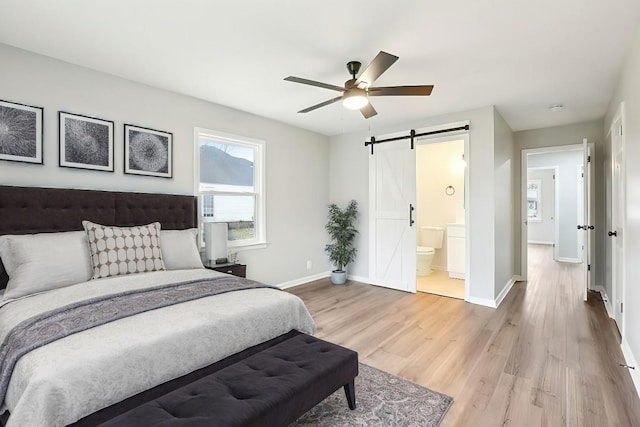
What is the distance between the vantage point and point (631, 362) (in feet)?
7.77

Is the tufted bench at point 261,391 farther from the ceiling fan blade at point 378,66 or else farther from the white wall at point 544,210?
the white wall at point 544,210

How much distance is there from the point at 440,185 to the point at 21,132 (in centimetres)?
607

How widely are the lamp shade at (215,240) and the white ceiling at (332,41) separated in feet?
5.08

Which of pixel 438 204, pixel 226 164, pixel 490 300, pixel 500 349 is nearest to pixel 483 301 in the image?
pixel 490 300

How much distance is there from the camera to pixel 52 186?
274 cm

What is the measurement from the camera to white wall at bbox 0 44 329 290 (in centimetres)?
265

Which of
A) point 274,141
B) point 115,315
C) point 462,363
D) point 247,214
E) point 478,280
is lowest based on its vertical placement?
point 462,363

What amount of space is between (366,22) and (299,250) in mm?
3578

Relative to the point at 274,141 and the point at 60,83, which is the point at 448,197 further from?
the point at 60,83

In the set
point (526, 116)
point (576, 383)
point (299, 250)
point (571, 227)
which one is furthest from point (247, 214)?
point (571, 227)

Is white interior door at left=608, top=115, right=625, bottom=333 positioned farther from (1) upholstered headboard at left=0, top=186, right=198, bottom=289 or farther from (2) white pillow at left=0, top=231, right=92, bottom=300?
(2) white pillow at left=0, top=231, right=92, bottom=300

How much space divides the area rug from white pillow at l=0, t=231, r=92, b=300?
1960 millimetres

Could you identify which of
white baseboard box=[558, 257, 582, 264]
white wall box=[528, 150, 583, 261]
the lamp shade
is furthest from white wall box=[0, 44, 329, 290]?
white baseboard box=[558, 257, 582, 264]

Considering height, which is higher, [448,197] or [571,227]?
[448,197]
